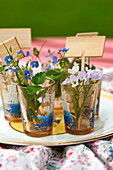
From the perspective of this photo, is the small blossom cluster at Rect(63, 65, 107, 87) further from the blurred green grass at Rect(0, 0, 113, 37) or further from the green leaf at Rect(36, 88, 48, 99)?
the blurred green grass at Rect(0, 0, 113, 37)

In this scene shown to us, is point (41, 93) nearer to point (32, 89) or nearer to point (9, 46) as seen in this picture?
point (32, 89)

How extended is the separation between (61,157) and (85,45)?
0.34 metres

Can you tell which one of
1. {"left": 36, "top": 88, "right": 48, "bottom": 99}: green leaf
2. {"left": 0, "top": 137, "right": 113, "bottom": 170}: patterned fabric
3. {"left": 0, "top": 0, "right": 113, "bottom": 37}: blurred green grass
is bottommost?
{"left": 0, "top": 0, "right": 113, "bottom": 37}: blurred green grass

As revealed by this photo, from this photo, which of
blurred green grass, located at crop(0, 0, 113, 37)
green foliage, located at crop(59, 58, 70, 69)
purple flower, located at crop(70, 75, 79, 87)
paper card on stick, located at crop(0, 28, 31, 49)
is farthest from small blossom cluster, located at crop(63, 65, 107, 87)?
blurred green grass, located at crop(0, 0, 113, 37)

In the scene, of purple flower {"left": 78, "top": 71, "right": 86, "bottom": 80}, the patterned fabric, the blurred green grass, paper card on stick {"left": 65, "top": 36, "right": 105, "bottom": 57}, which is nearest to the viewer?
the patterned fabric

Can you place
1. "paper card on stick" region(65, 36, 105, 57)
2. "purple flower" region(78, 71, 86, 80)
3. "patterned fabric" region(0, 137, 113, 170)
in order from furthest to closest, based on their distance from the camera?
"paper card on stick" region(65, 36, 105, 57) < "purple flower" region(78, 71, 86, 80) < "patterned fabric" region(0, 137, 113, 170)

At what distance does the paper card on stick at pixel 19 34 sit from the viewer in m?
0.97

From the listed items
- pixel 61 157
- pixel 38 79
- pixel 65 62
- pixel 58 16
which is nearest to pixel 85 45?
pixel 65 62

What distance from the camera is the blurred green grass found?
8.93ft

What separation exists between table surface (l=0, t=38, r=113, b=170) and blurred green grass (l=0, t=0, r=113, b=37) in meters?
2.03

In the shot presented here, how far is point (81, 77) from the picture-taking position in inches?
31.9

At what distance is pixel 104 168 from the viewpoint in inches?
27.4

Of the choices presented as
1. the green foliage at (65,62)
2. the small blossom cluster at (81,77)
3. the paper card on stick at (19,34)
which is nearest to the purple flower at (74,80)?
Answer: the small blossom cluster at (81,77)

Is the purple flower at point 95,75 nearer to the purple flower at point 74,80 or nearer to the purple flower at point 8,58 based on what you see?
the purple flower at point 74,80
